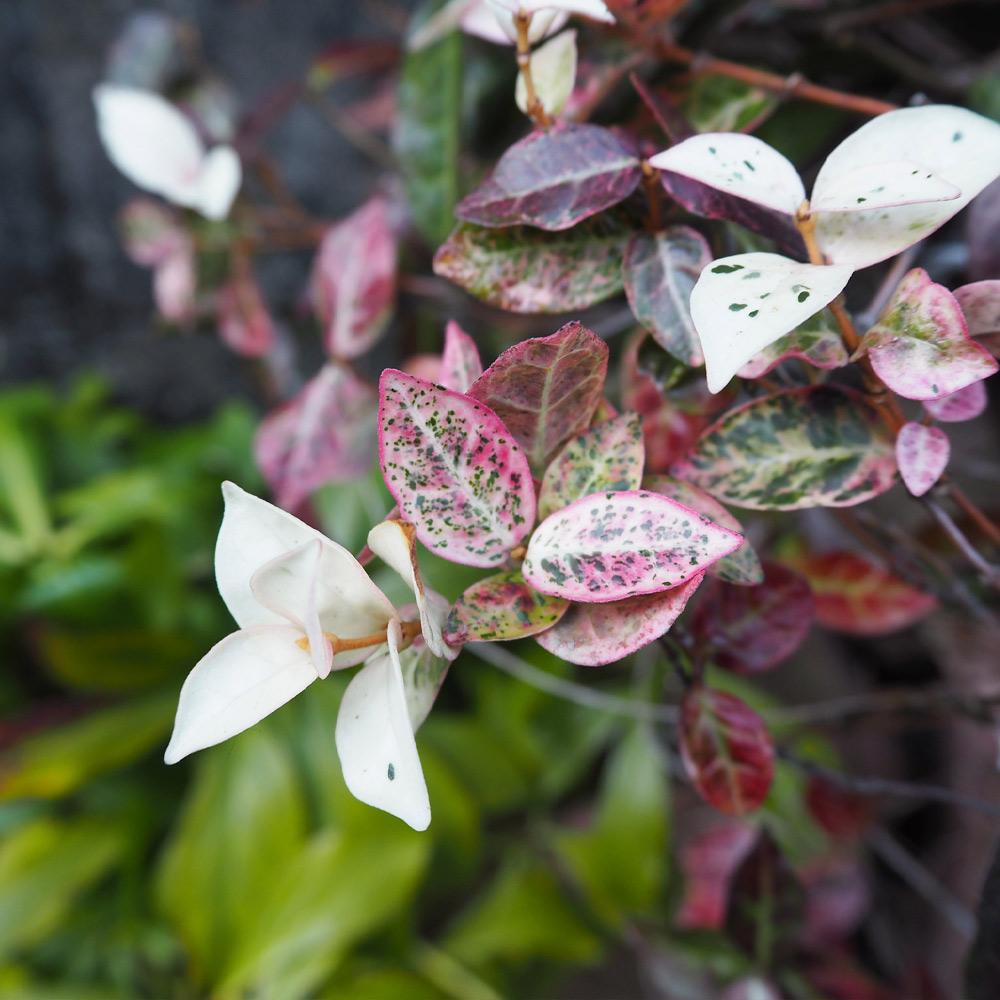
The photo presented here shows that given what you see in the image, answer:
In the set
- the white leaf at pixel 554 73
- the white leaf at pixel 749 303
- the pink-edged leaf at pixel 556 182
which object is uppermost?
the white leaf at pixel 554 73

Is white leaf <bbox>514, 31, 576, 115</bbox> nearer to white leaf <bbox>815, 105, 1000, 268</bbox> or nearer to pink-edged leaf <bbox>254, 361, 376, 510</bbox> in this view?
white leaf <bbox>815, 105, 1000, 268</bbox>

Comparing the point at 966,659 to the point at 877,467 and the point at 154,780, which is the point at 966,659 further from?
the point at 154,780

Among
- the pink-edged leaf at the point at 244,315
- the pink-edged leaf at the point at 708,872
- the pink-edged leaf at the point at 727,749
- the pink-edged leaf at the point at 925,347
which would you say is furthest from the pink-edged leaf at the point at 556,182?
the pink-edged leaf at the point at 708,872

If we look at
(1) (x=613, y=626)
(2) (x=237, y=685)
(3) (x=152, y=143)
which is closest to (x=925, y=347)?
(1) (x=613, y=626)

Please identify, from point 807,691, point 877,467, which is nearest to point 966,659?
point 807,691

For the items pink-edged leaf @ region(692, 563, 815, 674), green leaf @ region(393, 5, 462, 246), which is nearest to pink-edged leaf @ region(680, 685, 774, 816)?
pink-edged leaf @ region(692, 563, 815, 674)

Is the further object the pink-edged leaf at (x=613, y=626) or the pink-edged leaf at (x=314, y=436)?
the pink-edged leaf at (x=314, y=436)

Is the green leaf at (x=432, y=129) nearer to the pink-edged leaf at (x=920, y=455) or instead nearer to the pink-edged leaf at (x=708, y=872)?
the pink-edged leaf at (x=920, y=455)
